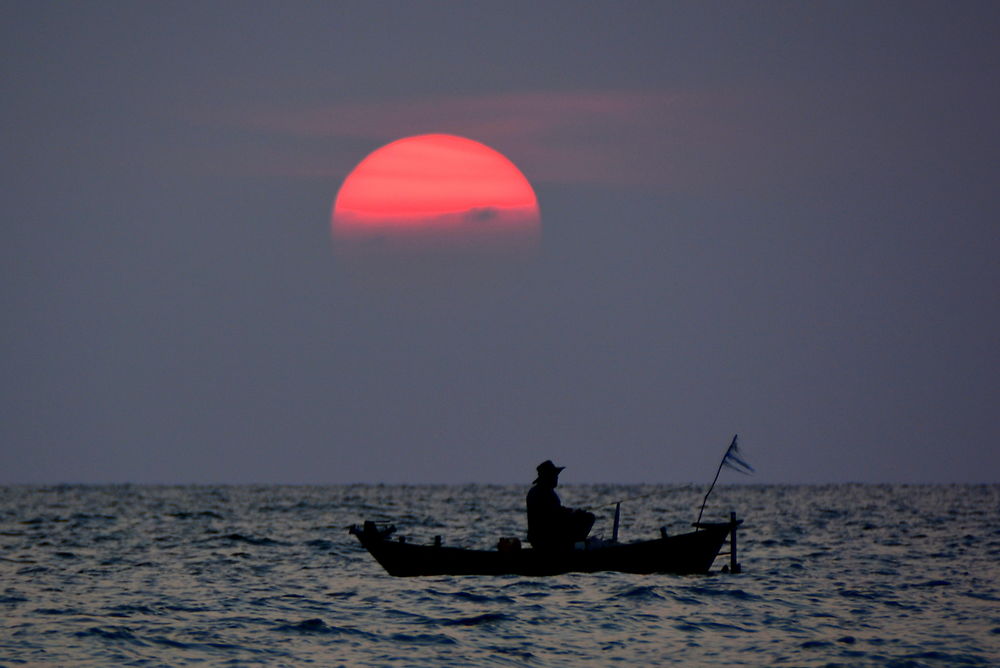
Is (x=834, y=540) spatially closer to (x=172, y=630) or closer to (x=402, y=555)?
(x=402, y=555)

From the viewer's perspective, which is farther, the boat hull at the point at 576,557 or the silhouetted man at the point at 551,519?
the boat hull at the point at 576,557

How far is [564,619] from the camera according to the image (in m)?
22.3

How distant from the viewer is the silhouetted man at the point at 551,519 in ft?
85.8

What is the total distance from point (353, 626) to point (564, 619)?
382 cm

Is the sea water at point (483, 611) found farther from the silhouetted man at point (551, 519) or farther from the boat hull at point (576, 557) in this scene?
the silhouetted man at point (551, 519)

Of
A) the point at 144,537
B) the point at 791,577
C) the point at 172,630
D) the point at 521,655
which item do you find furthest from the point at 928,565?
the point at 144,537

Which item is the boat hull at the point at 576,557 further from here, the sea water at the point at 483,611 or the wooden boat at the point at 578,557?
Result: the sea water at the point at 483,611

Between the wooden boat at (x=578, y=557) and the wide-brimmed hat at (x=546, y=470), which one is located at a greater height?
the wide-brimmed hat at (x=546, y=470)

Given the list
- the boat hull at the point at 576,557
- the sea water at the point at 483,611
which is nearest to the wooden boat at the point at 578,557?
the boat hull at the point at 576,557

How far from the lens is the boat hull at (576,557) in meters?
27.2

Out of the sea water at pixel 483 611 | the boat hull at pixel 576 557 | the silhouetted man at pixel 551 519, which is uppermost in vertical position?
the silhouetted man at pixel 551 519

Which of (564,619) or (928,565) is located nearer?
(564,619)

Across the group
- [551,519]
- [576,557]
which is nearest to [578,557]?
[576,557]

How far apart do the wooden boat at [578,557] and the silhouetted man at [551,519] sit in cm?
29
